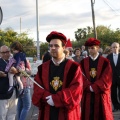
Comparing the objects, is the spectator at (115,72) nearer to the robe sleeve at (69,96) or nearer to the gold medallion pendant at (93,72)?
the gold medallion pendant at (93,72)

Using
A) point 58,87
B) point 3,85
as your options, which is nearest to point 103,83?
point 58,87

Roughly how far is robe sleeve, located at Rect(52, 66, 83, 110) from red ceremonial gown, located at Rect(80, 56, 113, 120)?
1.66 meters

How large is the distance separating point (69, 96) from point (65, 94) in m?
0.06

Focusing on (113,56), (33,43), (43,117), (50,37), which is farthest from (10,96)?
(33,43)

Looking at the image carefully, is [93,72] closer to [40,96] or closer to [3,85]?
[3,85]

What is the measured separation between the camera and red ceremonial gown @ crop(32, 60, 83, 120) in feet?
14.9

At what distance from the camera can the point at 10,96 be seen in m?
6.42

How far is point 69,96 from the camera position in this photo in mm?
4551

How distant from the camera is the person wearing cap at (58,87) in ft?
15.0

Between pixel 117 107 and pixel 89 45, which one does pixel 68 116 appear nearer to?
pixel 89 45

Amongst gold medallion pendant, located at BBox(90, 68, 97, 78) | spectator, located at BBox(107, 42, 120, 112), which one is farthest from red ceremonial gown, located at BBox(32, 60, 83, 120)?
spectator, located at BBox(107, 42, 120, 112)

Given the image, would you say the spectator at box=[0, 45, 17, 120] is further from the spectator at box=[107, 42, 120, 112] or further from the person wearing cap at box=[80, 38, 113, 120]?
the spectator at box=[107, 42, 120, 112]

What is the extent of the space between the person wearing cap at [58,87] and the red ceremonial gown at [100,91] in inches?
62.7

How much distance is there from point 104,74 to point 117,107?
363cm
